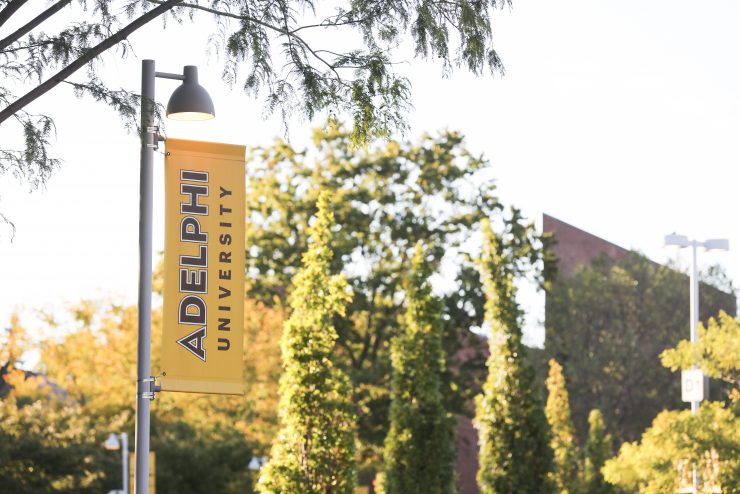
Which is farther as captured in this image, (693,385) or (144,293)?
(693,385)

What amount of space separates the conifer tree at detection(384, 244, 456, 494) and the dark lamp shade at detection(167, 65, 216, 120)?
1491 cm

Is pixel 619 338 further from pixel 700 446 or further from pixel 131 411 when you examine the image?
pixel 700 446

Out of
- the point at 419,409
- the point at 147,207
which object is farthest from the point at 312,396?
the point at 147,207

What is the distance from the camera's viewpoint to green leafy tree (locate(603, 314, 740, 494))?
21.6 meters

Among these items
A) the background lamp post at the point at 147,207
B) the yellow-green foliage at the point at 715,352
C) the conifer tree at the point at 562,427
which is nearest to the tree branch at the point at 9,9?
the background lamp post at the point at 147,207

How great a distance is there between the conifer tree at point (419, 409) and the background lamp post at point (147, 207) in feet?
49.1

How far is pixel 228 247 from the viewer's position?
35.7 ft

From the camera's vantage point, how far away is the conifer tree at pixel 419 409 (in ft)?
83.6

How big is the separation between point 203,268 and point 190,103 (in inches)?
55.0

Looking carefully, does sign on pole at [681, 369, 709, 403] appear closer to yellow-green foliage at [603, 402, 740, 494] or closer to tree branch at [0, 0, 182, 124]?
yellow-green foliage at [603, 402, 740, 494]

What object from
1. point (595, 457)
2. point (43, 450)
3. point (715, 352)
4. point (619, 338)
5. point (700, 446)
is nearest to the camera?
point (700, 446)

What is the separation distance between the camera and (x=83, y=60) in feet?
35.0

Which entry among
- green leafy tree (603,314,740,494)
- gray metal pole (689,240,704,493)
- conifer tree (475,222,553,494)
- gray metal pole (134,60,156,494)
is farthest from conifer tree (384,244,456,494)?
gray metal pole (134,60,156,494)

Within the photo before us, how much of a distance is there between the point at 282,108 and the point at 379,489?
15.9m
